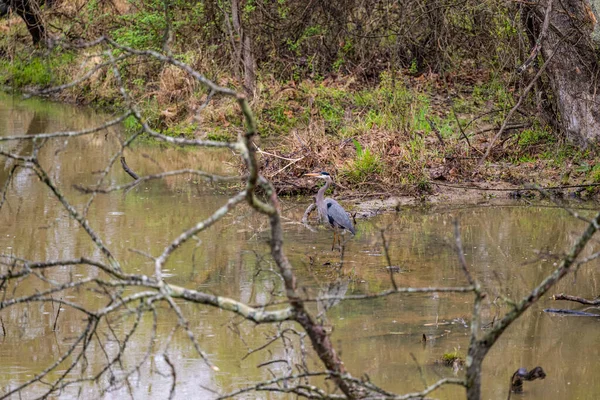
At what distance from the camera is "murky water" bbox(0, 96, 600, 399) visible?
553 centimetres

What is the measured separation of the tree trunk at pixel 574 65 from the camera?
10953mm

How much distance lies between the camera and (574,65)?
11.2m

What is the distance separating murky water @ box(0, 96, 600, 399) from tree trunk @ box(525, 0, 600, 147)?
5.74ft

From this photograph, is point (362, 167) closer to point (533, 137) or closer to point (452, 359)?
point (533, 137)

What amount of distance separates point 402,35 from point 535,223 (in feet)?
17.3

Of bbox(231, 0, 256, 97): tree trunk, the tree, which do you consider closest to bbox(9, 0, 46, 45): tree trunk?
the tree

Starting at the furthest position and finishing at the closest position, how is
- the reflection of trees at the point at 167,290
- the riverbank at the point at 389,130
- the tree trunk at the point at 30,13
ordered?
the tree trunk at the point at 30,13, the riverbank at the point at 389,130, the reflection of trees at the point at 167,290

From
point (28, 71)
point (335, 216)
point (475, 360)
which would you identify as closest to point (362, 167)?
point (335, 216)

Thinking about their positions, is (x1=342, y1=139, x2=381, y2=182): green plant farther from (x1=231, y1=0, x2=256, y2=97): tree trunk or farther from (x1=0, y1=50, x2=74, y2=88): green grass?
(x1=0, y1=50, x2=74, y2=88): green grass

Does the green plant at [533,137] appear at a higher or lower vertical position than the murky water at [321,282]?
higher

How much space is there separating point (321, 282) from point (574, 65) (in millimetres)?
5675

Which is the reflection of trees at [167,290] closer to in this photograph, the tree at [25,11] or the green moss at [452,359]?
the green moss at [452,359]

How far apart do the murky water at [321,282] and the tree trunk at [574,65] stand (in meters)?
1.75

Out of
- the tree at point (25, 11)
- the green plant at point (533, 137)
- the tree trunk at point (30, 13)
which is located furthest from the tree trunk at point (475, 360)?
the tree at point (25, 11)
